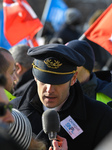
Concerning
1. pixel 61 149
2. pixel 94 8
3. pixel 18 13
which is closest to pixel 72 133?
pixel 61 149

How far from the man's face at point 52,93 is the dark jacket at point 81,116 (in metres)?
0.13

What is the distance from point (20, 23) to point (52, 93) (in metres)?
3.22

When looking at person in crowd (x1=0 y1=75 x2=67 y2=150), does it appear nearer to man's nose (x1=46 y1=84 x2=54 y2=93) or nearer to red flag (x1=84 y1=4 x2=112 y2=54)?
man's nose (x1=46 y1=84 x2=54 y2=93)

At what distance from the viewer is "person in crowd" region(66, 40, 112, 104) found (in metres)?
3.46

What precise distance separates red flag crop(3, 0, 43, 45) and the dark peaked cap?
2.90 meters

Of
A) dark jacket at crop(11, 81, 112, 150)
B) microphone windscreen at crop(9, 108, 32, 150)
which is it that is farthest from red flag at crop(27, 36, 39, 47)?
microphone windscreen at crop(9, 108, 32, 150)

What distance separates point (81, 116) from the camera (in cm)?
273

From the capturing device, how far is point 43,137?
257 cm

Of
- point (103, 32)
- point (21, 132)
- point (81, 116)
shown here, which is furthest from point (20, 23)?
point (21, 132)

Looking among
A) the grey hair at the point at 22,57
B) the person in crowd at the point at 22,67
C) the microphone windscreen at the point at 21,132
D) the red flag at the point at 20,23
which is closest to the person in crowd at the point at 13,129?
the microphone windscreen at the point at 21,132

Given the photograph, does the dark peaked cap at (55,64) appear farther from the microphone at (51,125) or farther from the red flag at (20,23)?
the red flag at (20,23)

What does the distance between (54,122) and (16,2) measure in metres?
4.12

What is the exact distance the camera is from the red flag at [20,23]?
18.1ft

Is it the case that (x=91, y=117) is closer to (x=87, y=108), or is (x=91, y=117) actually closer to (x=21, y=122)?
(x=87, y=108)
